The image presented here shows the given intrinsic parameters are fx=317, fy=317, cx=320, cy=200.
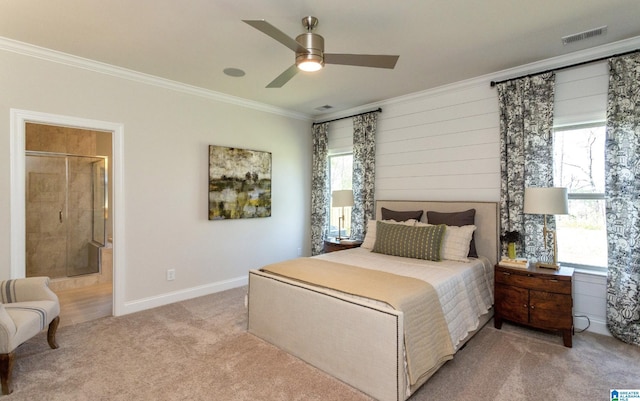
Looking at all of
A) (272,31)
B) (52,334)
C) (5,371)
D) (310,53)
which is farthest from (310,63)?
(52,334)

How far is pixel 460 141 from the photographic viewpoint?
13.2 feet

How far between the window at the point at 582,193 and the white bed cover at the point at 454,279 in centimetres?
85

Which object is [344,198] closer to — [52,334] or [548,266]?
[548,266]

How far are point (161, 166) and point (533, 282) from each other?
169 inches

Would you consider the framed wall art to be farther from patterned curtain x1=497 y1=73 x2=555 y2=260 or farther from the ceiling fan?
patterned curtain x1=497 y1=73 x2=555 y2=260

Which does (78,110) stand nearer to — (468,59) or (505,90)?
(468,59)

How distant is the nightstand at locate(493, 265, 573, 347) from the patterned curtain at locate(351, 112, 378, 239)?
206 cm

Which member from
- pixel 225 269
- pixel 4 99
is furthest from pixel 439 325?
pixel 4 99

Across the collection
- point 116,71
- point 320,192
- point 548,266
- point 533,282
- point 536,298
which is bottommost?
point 536,298

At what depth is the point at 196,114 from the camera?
4.28 metres

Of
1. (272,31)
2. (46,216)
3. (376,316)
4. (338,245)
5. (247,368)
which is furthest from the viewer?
(46,216)

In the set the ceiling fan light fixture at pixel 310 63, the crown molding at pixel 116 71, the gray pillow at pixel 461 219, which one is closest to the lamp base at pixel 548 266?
the gray pillow at pixel 461 219

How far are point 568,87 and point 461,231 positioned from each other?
1.84 metres

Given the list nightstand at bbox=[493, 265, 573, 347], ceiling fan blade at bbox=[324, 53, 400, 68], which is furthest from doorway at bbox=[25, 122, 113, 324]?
nightstand at bbox=[493, 265, 573, 347]
